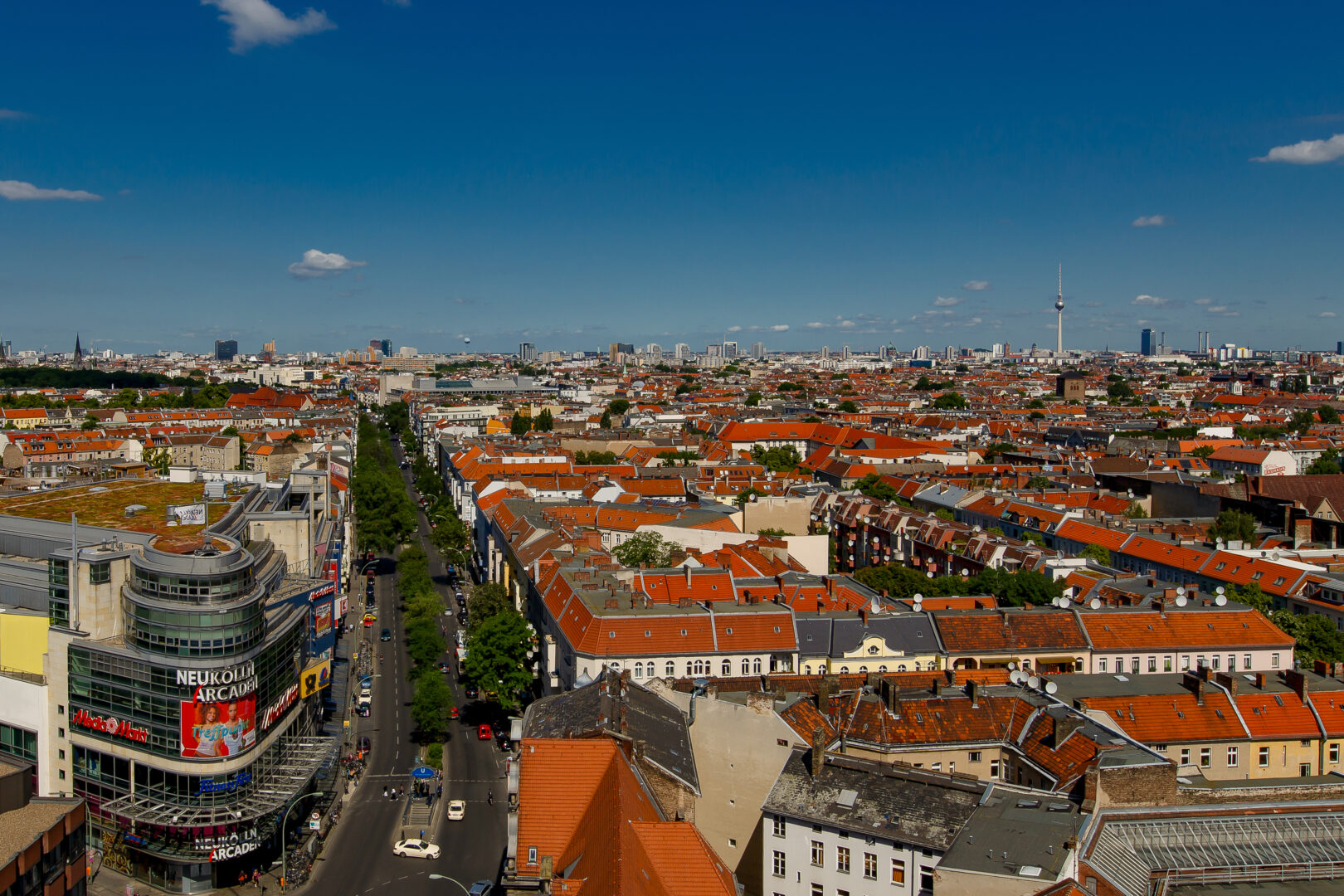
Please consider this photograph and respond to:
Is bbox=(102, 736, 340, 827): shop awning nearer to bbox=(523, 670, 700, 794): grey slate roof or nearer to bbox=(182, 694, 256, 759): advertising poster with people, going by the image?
bbox=(182, 694, 256, 759): advertising poster with people

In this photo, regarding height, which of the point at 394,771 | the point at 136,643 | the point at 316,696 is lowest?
the point at 394,771

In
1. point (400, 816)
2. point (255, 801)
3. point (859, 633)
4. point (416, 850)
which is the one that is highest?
point (859, 633)

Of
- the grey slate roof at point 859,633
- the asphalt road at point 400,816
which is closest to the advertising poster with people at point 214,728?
the asphalt road at point 400,816

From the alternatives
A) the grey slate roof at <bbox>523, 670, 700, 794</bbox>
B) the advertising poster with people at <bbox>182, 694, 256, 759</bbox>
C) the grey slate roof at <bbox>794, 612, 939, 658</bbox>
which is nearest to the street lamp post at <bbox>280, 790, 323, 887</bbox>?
the advertising poster with people at <bbox>182, 694, 256, 759</bbox>

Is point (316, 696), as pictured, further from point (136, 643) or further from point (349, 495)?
point (349, 495)

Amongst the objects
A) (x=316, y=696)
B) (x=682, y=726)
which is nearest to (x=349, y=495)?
(x=316, y=696)

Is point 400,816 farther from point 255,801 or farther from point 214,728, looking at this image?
point 214,728

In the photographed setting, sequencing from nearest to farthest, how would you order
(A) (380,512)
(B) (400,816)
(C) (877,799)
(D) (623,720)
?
(C) (877,799) < (D) (623,720) < (B) (400,816) < (A) (380,512)

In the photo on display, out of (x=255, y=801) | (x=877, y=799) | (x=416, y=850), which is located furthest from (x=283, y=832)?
(x=877, y=799)
